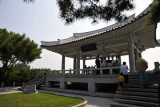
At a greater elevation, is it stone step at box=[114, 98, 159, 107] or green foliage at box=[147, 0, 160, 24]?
green foliage at box=[147, 0, 160, 24]

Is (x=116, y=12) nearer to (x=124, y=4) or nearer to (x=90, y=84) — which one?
(x=124, y=4)

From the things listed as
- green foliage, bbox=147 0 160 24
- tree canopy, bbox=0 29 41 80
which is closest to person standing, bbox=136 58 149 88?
green foliage, bbox=147 0 160 24

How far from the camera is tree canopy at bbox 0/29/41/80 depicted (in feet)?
46.8

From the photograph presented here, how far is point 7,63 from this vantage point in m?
16.3

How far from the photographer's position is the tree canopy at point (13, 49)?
46.8 feet

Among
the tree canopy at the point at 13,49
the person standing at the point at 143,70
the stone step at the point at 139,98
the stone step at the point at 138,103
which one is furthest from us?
the tree canopy at the point at 13,49

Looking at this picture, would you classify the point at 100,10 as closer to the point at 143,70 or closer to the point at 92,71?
the point at 143,70

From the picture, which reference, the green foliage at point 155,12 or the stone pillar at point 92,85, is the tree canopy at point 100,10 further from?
the stone pillar at point 92,85

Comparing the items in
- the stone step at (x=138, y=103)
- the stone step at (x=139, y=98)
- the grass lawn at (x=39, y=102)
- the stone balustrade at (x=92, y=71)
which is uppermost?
the stone balustrade at (x=92, y=71)

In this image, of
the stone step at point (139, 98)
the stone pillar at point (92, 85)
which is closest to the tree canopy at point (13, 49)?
the stone pillar at point (92, 85)

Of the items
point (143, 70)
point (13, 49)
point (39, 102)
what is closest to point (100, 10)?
point (143, 70)

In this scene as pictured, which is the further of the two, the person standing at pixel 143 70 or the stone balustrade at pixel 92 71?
the stone balustrade at pixel 92 71

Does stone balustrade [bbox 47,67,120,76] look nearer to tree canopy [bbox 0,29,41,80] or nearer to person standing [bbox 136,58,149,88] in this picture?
person standing [bbox 136,58,149,88]

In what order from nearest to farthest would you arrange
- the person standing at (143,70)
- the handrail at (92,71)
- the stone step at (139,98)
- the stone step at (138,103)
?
the stone step at (138,103) → the stone step at (139,98) → the person standing at (143,70) → the handrail at (92,71)
